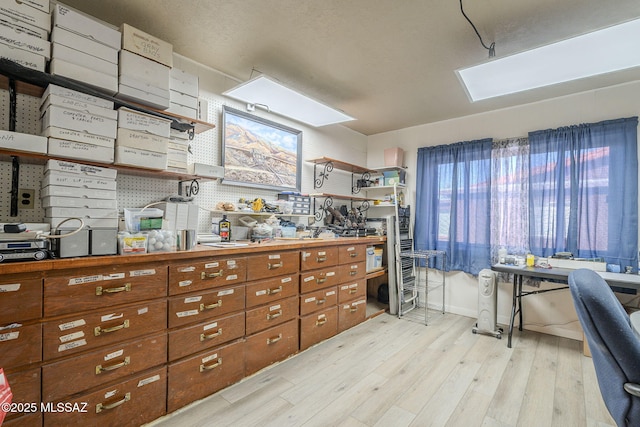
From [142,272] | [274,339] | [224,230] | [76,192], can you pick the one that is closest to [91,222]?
[76,192]

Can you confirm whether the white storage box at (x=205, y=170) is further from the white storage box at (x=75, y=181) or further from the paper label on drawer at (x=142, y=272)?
the paper label on drawer at (x=142, y=272)

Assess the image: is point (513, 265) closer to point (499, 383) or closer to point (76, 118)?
point (499, 383)

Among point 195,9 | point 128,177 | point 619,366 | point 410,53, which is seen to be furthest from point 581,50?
point 128,177

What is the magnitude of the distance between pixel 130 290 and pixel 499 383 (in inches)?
102

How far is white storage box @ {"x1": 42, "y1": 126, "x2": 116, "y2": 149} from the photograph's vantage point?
1542 mm

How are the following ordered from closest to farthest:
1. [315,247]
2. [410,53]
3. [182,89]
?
[182,89] < [410,53] < [315,247]

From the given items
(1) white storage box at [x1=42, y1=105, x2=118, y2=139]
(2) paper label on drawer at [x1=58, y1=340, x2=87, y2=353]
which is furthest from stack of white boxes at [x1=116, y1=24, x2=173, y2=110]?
(2) paper label on drawer at [x1=58, y1=340, x2=87, y2=353]

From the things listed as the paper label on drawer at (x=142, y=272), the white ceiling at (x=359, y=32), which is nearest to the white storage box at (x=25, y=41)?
the white ceiling at (x=359, y=32)

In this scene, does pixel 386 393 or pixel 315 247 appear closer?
pixel 386 393

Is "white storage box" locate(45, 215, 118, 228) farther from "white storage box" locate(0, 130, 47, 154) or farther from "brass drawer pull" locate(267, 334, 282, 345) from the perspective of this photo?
"brass drawer pull" locate(267, 334, 282, 345)

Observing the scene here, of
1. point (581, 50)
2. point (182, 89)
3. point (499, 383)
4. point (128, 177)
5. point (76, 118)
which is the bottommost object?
point (499, 383)

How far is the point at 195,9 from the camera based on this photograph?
189cm

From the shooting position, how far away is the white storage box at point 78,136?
1.54 meters

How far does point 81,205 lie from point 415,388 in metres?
2.45
